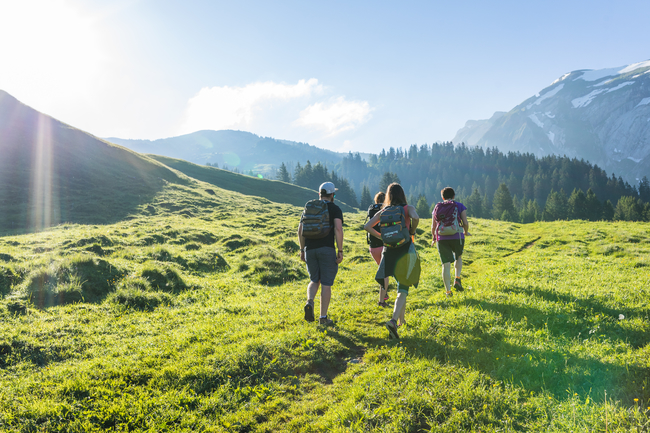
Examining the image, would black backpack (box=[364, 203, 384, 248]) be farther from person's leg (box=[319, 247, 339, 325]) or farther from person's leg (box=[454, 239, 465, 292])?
person's leg (box=[319, 247, 339, 325])

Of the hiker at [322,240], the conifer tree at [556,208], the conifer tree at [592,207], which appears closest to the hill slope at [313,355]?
the hiker at [322,240]

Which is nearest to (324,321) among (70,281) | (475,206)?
(70,281)

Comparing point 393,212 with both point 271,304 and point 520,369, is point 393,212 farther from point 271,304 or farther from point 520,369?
point 271,304

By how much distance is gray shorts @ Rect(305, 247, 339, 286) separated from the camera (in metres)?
7.57

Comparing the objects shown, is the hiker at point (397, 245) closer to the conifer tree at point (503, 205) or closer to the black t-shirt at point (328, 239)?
the black t-shirt at point (328, 239)

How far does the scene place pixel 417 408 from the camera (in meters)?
4.48

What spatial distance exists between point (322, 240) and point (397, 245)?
5.95ft

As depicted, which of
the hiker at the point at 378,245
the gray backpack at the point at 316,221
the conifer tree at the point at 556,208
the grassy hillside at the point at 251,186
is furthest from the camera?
the conifer tree at the point at 556,208

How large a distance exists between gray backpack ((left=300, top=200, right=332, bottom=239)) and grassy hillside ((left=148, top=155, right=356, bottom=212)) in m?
64.0

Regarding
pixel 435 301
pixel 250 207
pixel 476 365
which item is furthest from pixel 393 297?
pixel 250 207

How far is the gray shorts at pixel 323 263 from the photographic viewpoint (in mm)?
7566

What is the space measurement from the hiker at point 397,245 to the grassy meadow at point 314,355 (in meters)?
0.71

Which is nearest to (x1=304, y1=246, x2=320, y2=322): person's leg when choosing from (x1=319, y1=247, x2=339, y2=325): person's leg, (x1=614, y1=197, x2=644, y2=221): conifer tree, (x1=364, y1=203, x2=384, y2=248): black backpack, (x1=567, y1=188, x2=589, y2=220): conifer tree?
(x1=319, y1=247, x2=339, y2=325): person's leg

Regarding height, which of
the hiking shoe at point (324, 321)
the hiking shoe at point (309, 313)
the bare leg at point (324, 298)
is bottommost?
the hiking shoe at point (324, 321)
